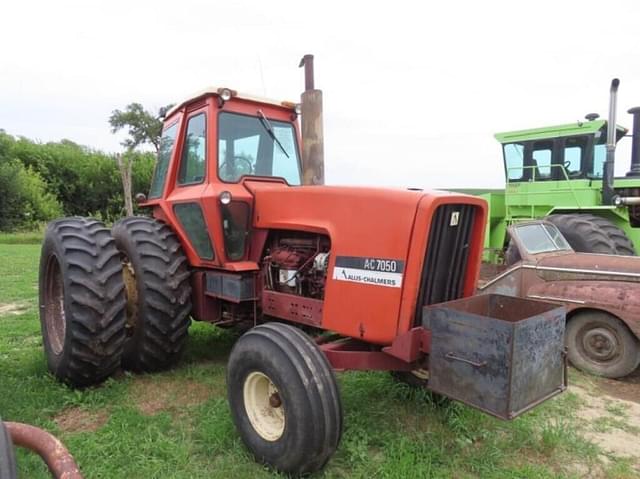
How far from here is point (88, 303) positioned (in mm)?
3350

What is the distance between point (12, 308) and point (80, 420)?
4263 mm

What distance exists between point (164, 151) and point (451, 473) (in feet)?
11.3

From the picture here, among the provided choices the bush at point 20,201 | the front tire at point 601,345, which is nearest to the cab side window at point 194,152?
the front tire at point 601,345

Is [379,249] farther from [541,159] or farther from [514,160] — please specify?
[514,160]

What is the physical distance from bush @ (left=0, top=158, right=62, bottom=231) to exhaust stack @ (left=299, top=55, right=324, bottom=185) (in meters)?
21.6

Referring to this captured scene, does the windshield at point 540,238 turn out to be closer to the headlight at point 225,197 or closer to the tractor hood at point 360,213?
the tractor hood at point 360,213

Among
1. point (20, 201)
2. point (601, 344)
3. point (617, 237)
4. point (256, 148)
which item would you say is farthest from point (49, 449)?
point (20, 201)

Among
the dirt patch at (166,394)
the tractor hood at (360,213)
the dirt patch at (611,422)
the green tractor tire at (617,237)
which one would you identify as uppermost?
the tractor hood at (360,213)

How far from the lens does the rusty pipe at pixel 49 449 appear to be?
1.78m

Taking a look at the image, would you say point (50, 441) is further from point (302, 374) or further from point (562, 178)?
point (562, 178)

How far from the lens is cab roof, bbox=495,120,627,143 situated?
25.7 feet

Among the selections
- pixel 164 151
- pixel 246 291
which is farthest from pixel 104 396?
pixel 164 151

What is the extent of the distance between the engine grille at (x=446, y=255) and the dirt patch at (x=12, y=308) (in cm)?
583

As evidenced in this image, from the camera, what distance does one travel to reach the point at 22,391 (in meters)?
3.54
